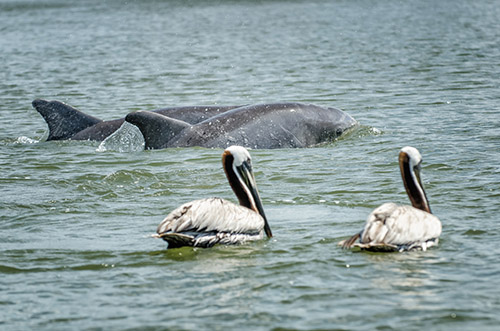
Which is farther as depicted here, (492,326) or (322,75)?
(322,75)

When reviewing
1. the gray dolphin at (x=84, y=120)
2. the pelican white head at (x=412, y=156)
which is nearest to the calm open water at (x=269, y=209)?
the gray dolphin at (x=84, y=120)

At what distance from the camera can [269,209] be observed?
980 cm

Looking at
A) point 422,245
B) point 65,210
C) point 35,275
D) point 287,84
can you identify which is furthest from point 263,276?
point 287,84

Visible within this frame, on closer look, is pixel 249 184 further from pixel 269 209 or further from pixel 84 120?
pixel 84 120

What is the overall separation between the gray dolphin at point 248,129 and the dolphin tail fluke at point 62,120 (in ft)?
6.96

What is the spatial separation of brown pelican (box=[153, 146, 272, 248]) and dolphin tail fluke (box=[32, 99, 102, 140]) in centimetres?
687

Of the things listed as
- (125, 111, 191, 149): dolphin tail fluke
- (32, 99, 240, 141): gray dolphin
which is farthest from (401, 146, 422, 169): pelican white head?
(32, 99, 240, 141): gray dolphin

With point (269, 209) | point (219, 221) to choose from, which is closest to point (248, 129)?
point (269, 209)

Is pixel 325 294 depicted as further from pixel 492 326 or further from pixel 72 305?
pixel 72 305

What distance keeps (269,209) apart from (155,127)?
395 centimetres

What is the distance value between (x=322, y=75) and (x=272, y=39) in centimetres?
1420

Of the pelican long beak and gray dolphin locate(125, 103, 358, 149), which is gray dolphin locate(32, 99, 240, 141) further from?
the pelican long beak

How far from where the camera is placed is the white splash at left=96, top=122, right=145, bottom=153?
13828 millimetres

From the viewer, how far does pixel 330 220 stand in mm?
9172
